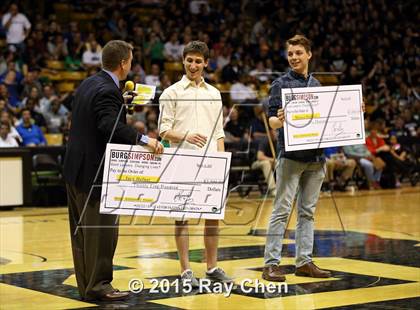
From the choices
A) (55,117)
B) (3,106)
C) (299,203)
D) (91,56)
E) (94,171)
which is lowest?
(299,203)

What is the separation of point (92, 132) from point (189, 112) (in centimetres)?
88

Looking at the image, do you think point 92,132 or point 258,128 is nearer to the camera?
point 92,132

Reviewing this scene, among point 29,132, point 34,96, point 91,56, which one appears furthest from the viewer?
point 91,56

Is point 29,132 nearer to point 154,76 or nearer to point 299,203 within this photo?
point 154,76

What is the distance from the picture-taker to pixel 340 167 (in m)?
18.1

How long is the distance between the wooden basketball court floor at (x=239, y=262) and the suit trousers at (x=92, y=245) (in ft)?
0.57

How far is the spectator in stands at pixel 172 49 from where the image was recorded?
2122 cm

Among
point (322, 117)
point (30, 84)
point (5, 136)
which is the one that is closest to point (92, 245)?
point (322, 117)

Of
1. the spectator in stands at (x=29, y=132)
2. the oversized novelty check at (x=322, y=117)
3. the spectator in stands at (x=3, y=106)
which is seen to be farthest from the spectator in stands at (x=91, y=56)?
the oversized novelty check at (x=322, y=117)

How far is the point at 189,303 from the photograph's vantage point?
666 cm

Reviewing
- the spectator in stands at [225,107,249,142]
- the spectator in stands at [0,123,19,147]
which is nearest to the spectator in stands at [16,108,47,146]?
the spectator in stands at [0,123,19,147]

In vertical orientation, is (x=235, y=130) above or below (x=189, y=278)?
above

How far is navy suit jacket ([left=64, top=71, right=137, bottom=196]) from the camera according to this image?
22.0ft

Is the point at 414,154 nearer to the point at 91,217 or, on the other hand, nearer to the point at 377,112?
the point at 377,112
